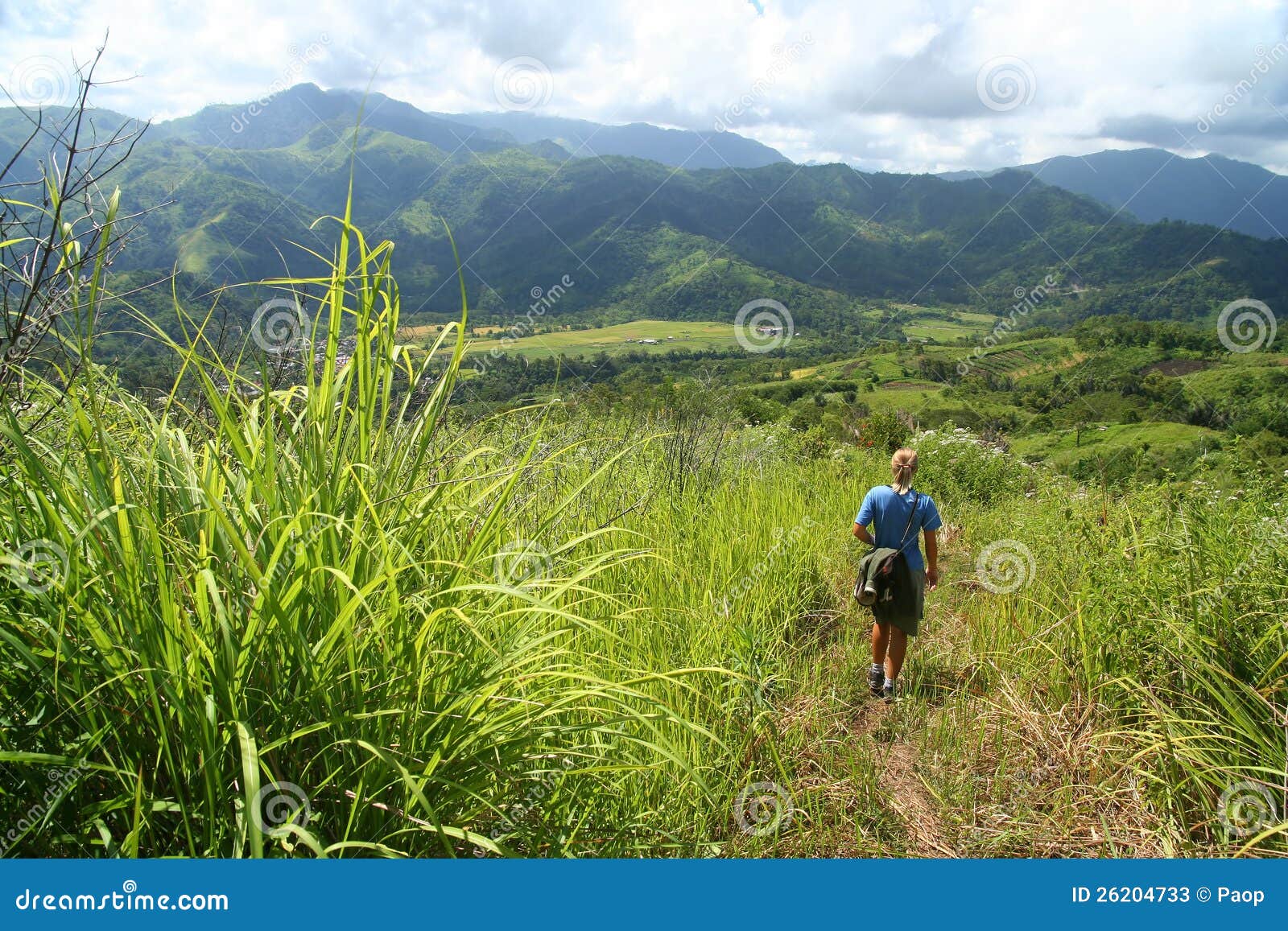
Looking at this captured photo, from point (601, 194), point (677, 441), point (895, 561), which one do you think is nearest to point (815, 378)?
point (677, 441)

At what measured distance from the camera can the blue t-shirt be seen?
3672 mm

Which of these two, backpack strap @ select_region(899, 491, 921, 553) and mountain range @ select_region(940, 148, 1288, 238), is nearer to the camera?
backpack strap @ select_region(899, 491, 921, 553)

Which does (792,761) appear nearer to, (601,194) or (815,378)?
(815,378)

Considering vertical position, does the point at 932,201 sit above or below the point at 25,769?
above

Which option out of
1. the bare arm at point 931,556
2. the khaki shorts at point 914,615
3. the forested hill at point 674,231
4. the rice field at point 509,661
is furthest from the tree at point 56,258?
the forested hill at point 674,231

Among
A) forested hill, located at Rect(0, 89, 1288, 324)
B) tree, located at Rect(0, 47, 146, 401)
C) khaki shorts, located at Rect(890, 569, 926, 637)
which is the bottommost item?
khaki shorts, located at Rect(890, 569, 926, 637)

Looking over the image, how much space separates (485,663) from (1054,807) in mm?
2228

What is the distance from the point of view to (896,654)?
3461 millimetres

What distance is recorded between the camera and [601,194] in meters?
144

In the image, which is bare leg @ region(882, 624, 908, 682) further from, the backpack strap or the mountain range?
the mountain range

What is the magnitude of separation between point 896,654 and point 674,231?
11775cm

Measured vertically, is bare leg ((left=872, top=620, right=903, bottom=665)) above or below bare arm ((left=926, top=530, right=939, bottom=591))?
below

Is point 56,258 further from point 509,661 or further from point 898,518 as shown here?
point 898,518

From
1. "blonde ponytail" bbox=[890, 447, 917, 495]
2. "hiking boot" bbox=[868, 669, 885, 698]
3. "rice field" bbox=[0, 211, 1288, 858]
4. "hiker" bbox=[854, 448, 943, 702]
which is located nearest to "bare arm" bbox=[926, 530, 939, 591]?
"hiker" bbox=[854, 448, 943, 702]
